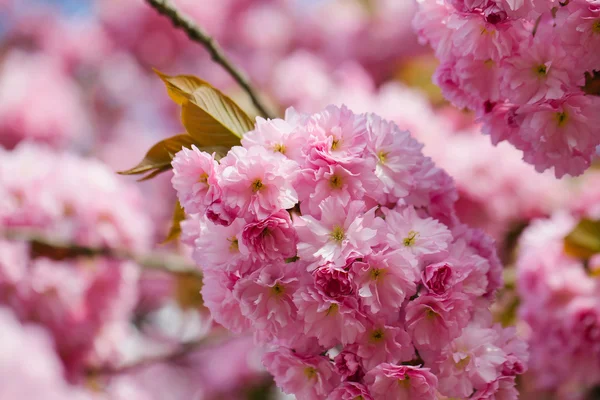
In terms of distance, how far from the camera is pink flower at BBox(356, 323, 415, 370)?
1.73ft

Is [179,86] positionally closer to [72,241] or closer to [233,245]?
[233,245]

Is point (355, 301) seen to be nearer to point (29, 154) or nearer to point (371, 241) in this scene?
point (371, 241)

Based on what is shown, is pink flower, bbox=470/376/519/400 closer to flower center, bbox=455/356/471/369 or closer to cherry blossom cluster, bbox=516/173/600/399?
flower center, bbox=455/356/471/369

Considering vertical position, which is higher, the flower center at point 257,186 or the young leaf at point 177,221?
the flower center at point 257,186

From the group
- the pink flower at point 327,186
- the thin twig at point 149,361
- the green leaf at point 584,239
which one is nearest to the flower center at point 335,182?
the pink flower at point 327,186

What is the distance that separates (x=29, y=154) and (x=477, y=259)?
3.74ft

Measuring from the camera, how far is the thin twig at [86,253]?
3.50ft

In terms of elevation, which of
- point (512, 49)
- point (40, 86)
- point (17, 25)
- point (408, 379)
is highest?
point (512, 49)

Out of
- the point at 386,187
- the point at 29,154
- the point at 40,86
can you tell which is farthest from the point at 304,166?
the point at 40,86

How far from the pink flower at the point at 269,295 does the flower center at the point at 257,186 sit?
63 millimetres

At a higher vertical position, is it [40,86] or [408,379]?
[408,379]

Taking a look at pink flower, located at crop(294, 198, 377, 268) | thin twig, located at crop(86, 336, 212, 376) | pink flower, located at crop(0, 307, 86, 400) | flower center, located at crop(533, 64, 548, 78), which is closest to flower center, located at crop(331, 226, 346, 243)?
pink flower, located at crop(294, 198, 377, 268)

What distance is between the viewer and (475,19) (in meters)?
0.55

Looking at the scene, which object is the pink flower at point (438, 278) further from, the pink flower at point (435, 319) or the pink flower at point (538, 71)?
the pink flower at point (538, 71)
